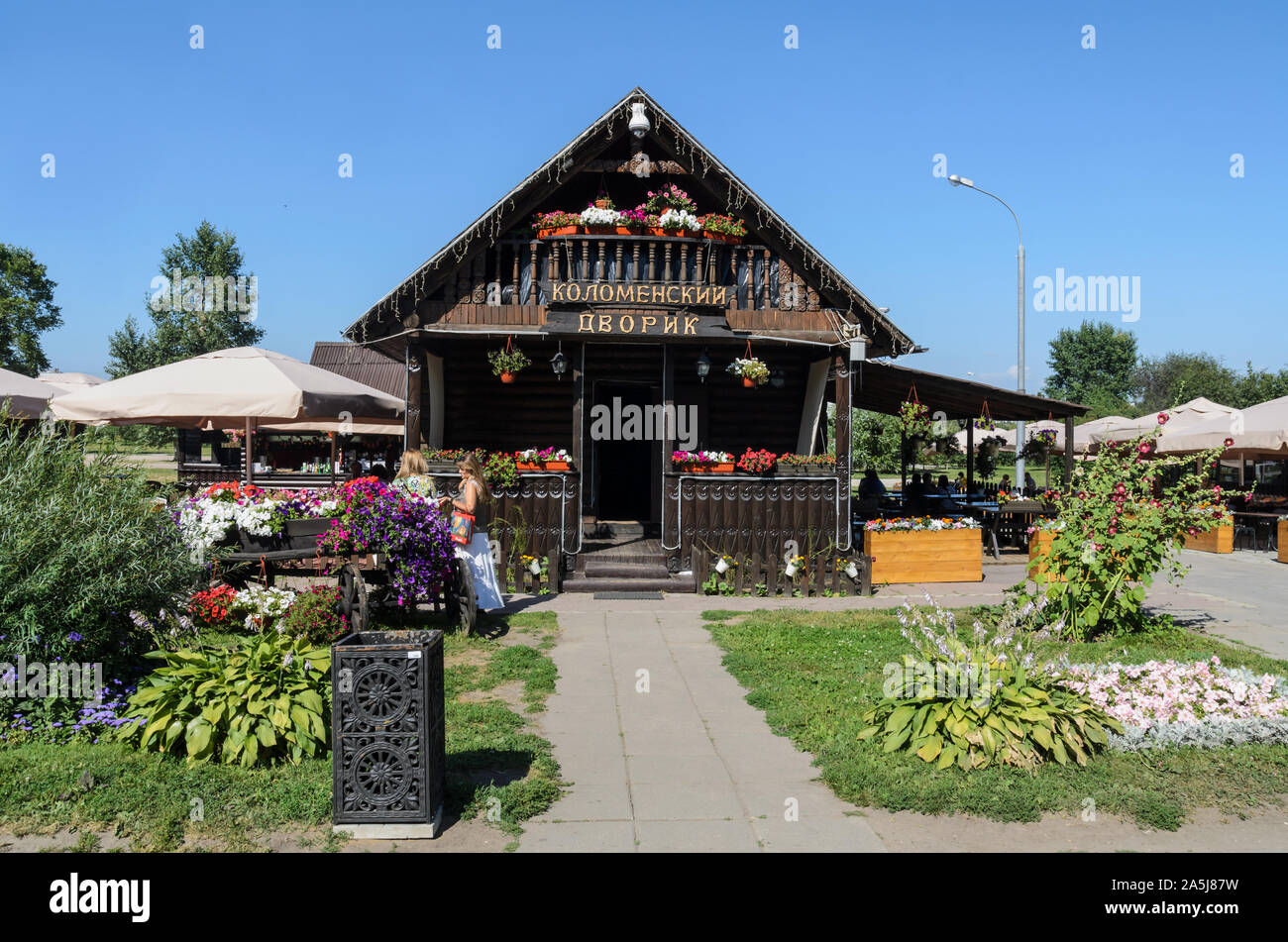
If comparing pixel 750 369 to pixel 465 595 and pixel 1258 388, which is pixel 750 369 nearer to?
pixel 465 595

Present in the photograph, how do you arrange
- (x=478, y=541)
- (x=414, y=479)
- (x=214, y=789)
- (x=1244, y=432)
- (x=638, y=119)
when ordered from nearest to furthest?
1. (x=214, y=789)
2. (x=414, y=479)
3. (x=478, y=541)
4. (x=638, y=119)
5. (x=1244, y=432)

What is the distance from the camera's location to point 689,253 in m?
13.6

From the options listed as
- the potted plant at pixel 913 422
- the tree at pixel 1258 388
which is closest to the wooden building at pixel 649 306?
the potted plant at pixel 913 422

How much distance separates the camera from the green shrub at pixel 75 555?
592 centimetres

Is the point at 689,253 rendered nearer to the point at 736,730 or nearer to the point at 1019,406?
the point at 1019,406

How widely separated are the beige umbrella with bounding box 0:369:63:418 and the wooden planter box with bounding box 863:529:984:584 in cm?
1248

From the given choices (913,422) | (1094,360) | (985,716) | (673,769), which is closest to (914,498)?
(913,422)

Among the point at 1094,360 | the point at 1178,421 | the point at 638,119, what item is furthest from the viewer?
the point at 1094,360

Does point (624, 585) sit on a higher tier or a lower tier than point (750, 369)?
lower

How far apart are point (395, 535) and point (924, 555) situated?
8242 millimetres

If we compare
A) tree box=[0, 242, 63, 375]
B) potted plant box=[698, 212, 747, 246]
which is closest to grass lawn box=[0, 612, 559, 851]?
potted plant box=[698, 212, 747, 246]

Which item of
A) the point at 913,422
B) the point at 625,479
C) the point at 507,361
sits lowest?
the point at 625,479

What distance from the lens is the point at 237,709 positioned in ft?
17.6
